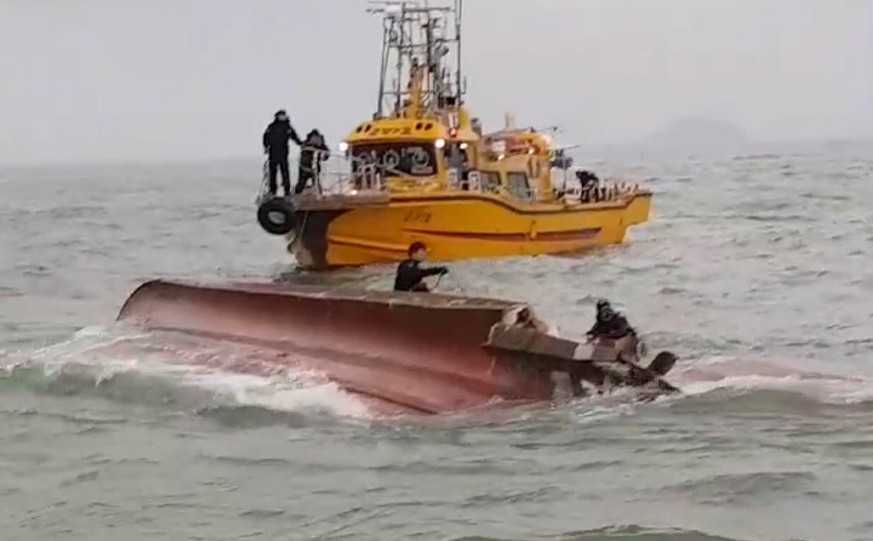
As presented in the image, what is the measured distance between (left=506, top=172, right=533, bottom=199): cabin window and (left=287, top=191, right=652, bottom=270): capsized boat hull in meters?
0.89

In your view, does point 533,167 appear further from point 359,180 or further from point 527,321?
point 527,321

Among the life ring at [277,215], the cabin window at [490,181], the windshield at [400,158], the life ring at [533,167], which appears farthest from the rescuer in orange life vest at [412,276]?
the life ring at [533,167]

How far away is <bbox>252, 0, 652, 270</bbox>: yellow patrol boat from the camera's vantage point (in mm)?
24266

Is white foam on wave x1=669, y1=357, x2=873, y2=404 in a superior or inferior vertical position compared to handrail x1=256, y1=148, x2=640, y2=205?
inferior

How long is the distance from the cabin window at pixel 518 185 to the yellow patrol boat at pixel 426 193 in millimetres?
19

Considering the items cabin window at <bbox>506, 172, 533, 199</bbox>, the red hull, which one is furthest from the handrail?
Result: the red hull

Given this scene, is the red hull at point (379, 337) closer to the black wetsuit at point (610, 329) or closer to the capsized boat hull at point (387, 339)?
the capsized boat hull at point (387, 339)

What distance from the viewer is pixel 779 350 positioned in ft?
53.6

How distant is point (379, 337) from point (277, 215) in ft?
38.5

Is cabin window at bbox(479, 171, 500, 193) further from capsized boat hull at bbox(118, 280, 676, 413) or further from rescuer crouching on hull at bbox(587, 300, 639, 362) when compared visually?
rescuer crouching on hull at bbox(587, 300, 639, 362)

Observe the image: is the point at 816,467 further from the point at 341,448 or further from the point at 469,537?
the point at 341,448

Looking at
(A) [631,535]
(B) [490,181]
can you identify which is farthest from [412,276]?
(B) [490,181]

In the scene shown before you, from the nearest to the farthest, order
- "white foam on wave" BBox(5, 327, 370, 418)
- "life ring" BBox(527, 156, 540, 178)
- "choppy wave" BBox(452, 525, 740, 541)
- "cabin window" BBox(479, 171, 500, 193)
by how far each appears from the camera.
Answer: "choppy wave" BBox(452, 525, 740, 541), "white foam on wave" BBox(5, 327, 370, 418), "cabin window" BBox(479, 171, 500, 193), "life ring" BBox(527, 156, 540, 178)

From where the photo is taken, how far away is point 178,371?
1364 centimetres
